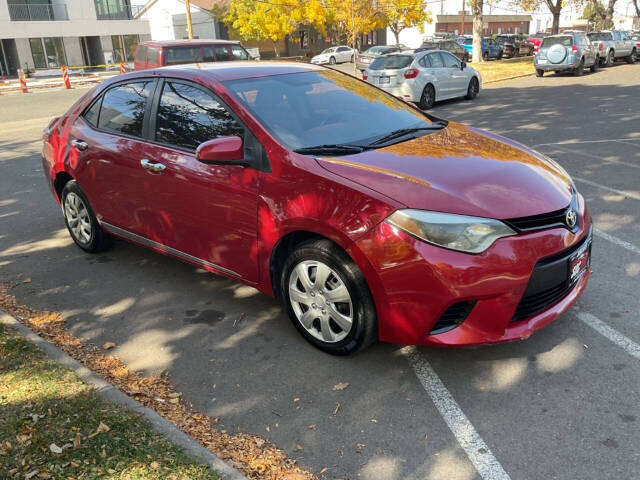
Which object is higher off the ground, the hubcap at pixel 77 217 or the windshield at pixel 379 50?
the windshield at pixel 379 50

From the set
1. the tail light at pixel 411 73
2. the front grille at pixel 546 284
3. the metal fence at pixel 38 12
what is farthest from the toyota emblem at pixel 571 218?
the metal fence at pixel 38 12

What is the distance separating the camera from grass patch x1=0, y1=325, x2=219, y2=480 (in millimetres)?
2578

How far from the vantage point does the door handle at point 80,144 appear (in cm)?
507

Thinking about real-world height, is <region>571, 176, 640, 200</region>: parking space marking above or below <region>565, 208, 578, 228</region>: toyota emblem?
below

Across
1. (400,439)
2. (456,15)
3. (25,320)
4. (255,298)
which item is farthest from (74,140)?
(456,15)

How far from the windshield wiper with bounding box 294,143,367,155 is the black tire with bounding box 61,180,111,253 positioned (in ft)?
8.53

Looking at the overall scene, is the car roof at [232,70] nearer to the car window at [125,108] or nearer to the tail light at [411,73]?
the car window at [125,108]

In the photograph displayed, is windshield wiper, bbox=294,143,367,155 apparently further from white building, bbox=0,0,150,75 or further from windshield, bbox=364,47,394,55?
white building, bbox=0,0,150,75

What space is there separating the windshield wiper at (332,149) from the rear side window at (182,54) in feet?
44.1

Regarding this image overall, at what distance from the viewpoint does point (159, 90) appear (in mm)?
4465

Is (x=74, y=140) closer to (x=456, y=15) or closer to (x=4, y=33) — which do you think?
(x=4, y=33)

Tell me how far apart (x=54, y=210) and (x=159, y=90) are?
3514 millimetres

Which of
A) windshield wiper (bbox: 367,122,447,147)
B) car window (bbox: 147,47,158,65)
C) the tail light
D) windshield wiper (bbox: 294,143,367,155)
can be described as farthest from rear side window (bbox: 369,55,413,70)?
windshield wiper (bbox: 294,143,367,155)

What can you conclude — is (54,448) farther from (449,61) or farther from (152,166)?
(449,61)
